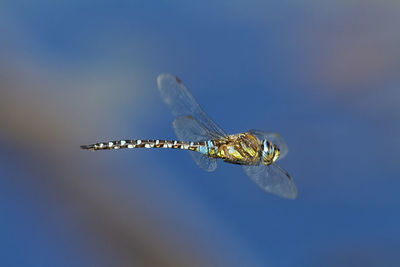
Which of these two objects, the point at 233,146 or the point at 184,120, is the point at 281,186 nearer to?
the point at 233,146

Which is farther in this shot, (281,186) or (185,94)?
(185,94)

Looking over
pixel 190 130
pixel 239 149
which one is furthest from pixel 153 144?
pixel 239 149

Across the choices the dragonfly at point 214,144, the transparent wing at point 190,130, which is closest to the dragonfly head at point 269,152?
the dragonfly at point 214,144

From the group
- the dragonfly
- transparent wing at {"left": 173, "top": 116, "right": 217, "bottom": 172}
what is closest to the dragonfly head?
the dragonfly

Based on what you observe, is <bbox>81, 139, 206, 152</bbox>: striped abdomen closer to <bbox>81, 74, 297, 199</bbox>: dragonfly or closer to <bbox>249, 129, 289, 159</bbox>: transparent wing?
<bbox>81, 74, 297, 199</bbox>: dragonfly

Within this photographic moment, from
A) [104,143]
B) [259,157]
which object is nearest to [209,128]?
[259,157]

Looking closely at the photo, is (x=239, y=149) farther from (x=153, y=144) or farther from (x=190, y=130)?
(x=153, y=144)

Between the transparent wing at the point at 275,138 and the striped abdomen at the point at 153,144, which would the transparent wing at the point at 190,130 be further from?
the transparent wing at the point at 275,138
